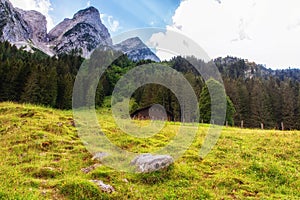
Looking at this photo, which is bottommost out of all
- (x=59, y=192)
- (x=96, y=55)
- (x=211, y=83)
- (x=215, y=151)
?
(x=59, y=192)

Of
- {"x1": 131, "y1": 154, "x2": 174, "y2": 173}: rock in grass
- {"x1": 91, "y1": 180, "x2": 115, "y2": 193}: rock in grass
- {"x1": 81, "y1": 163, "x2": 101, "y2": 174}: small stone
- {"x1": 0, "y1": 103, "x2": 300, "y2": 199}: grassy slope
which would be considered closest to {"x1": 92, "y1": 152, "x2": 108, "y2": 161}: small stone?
{"x1": 0, "y1": 103, "x2": 300, "y2": 199}: grassy slope

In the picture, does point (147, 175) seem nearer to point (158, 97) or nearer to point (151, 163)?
point (151, 163)

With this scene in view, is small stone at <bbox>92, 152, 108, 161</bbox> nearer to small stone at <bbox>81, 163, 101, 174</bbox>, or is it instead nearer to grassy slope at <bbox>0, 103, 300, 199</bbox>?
grassy slope at <bbox>0, 103, 300, 199</bbox>

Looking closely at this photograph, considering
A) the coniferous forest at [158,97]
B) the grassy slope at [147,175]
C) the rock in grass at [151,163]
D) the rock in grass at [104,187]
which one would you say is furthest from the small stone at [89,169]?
the coniferous forest at [158,97]

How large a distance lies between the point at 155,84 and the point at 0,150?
64883 mm

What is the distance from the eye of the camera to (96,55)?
101188 millimetres

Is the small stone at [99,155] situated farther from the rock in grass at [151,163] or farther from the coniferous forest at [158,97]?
the coniferous forest at [158,97]

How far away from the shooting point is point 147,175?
13.7m

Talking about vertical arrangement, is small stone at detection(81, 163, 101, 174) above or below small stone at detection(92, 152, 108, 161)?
below

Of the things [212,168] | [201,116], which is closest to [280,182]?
[212,168]

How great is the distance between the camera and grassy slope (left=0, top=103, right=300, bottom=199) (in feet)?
38.7

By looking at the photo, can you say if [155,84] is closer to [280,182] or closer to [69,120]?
[69,120]

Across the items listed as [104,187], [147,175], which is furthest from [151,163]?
[104,187]

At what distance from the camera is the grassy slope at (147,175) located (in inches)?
464
